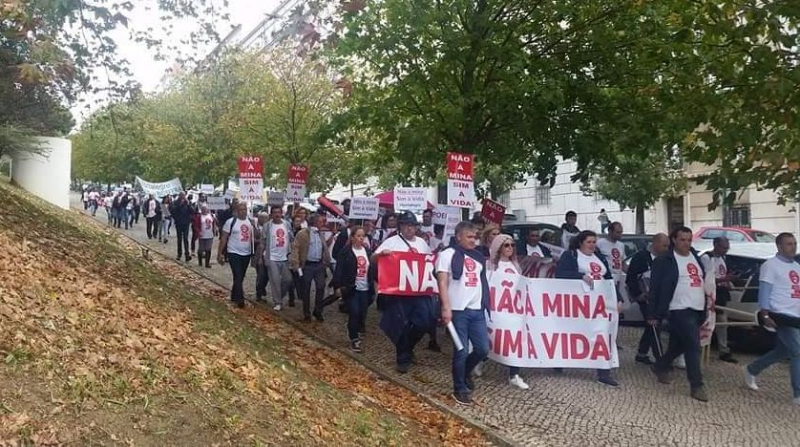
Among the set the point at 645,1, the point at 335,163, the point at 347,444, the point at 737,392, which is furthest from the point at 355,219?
the point at 335,163

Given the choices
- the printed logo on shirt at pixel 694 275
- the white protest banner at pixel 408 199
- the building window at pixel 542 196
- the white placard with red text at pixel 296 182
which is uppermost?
the building window at pixel 542 196

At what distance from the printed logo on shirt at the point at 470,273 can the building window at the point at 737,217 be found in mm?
22424

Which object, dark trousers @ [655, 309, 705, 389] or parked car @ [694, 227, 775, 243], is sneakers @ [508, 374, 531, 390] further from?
parked car @ [694, 227, 775, 243]

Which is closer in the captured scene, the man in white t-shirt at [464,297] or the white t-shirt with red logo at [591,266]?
the man in white t-shirt at [464,297]

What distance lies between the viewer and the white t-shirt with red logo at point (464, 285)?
23.9ft

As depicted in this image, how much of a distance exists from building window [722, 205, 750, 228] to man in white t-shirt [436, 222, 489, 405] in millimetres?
22419

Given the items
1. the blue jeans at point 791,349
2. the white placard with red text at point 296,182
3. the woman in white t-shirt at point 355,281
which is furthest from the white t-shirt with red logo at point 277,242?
the blue jeans at point 791,349

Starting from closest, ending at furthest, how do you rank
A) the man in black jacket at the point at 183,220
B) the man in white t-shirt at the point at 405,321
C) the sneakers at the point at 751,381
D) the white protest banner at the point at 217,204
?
the sneakers at the point at 751,381
the man in white t-shirt at the point at 405,321
the man in black jacket at the point at 183,220
the white protest banner at the point at 217,204

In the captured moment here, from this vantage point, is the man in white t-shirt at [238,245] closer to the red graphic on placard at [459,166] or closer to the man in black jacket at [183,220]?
the red graphic on placard at [459,166]

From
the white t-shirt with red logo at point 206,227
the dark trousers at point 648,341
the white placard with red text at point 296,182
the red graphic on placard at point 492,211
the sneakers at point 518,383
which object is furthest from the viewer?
the white placard with red text at point 296,182

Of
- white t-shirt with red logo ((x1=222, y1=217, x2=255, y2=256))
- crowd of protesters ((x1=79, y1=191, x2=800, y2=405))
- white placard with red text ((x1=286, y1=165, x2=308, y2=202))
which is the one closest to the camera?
crowd of protesters ((x1=79, y1=191, x2=800, y2=405))

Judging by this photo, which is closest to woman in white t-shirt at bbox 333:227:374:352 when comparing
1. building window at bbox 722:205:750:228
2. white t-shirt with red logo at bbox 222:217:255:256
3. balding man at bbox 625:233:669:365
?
white t-shirt with red logo at bbox 222:217:255:256

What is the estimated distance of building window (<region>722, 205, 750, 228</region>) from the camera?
2683cm

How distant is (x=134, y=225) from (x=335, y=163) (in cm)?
1088
